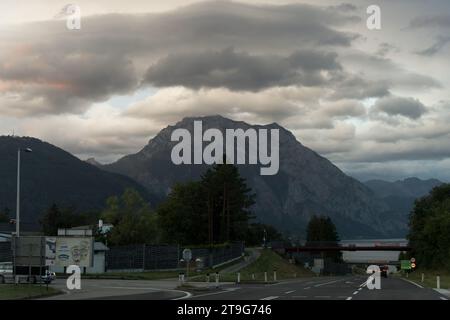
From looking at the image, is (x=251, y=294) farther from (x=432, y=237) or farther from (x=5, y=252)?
(x=432, y=237)

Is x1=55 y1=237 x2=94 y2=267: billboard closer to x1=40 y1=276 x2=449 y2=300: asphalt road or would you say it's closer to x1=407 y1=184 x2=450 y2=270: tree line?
x1=40 y1=276 x2=449 y2=300: asphalt road

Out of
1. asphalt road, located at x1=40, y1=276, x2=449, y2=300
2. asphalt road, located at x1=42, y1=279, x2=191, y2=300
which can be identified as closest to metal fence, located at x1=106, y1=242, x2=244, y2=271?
asphalt road, located at x1=42, y1=279, x2=191, y2=300

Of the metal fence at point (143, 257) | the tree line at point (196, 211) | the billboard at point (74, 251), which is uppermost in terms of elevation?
the tree line at point (196, 211)

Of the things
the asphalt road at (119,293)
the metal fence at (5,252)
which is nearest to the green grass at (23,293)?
the asphalt road at (119,293)

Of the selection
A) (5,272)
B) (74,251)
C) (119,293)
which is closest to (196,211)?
(74,251)

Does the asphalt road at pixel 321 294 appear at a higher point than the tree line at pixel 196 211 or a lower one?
lower

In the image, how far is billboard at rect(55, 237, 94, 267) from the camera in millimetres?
49500

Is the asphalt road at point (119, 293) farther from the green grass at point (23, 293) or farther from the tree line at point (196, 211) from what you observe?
the tree line at point (196, 211)

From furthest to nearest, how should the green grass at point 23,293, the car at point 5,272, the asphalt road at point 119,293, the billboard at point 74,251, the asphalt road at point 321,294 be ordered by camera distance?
the billboard at point 74,251, the car at point 5,272, the asphalt road at point 119,293, the asphalt road at point 321,294, the green grass at point 23,293

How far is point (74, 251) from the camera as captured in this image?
51000 millimetres

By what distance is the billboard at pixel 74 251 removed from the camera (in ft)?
162

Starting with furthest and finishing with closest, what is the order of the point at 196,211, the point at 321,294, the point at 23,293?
1. the point at 196,211
2. the point at 321,294
3. the point at 23,293
